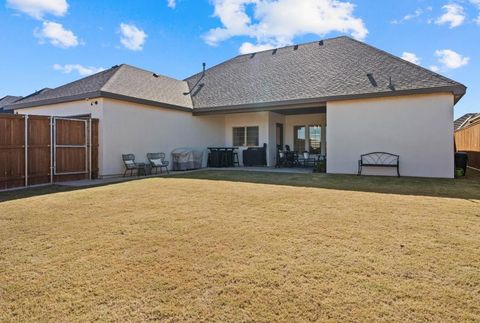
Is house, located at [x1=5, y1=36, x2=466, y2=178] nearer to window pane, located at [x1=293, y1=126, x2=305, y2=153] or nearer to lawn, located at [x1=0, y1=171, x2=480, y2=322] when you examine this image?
window pane, located at [x1=293, y1=126, x2=305, y2=153]

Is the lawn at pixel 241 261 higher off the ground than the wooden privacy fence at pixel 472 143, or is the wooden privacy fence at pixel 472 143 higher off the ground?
the wooden privacy fence at pixel 472 143

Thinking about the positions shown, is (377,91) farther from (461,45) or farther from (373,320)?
(373,320)

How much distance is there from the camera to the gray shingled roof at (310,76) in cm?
1017

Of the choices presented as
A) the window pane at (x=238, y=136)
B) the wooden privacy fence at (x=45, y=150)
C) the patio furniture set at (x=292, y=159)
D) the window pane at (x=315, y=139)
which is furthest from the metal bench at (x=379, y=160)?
the wooden privacy fence at (x=45, y=150)

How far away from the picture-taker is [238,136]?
1586cm

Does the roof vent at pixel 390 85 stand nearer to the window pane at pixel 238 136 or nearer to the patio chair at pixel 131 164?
the window pane at pixel 238 136

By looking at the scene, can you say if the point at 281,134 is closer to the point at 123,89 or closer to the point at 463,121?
the point at 123,89

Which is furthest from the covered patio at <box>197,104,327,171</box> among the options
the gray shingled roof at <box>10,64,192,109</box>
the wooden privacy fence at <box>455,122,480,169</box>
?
the wooden privacy fence at <box>455,122,480,169</box>

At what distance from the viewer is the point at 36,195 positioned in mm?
6586

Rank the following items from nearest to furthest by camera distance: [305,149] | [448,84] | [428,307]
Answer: [428,307] → [448,84] → [305,149]

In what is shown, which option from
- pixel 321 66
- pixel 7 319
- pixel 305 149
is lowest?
pixel 7 319

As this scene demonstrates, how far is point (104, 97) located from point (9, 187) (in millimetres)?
3848

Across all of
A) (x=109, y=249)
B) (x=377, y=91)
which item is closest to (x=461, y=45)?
(x=377, y=91)

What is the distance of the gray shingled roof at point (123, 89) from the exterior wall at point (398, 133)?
7.09 meters
